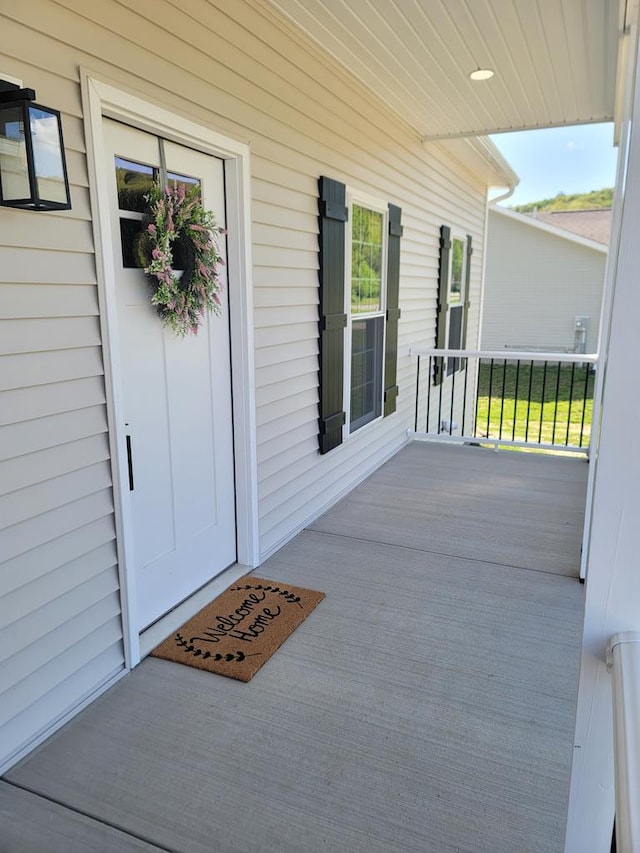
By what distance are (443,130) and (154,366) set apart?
164 inches

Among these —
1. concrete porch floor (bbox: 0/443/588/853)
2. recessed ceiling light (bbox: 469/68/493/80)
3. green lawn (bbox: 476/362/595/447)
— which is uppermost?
recessed ceiling light (bbox: 469/68/493/80)

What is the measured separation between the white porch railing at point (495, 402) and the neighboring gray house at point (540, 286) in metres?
0.96

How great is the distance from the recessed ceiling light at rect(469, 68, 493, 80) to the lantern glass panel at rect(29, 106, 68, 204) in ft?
10.5

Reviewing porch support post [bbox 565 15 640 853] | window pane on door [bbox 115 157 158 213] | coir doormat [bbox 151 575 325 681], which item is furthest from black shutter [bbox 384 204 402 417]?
porch support post [bbox 565 15 640 853]

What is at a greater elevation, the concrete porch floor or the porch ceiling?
the porch ceiling

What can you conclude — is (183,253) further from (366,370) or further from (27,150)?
(366,370)

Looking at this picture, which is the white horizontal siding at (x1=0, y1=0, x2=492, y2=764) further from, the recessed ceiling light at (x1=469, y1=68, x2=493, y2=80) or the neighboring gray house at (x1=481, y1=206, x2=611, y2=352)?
the neighboring gray house at (x1=481, y1=206, x2=611, y2=352)

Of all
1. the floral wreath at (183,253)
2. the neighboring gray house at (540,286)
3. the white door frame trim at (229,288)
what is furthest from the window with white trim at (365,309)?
the neighboring gray house at (540,286)

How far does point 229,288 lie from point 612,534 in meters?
2.43

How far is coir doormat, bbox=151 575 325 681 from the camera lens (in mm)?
2500

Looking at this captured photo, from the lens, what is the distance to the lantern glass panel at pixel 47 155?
65.6 inches

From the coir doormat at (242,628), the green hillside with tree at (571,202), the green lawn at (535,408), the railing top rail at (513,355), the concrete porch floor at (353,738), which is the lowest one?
the green lawn at (535,408)

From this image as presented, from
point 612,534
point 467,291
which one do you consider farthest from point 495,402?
point 612,534

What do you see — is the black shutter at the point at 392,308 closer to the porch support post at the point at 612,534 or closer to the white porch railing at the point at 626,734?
the porch support post at the point at 612,534
